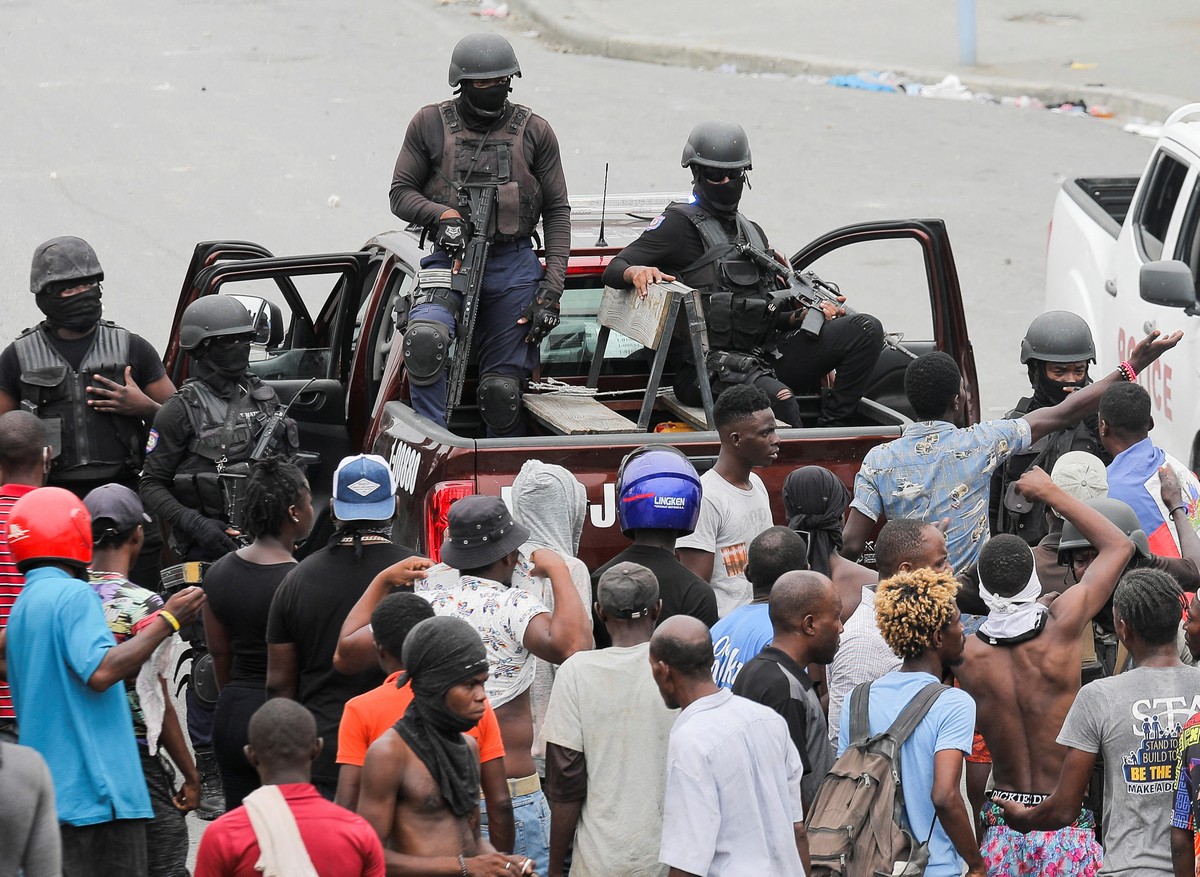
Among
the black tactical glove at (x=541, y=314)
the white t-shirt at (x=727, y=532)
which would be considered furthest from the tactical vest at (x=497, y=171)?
the white t-shirt at (x=727, y=532)

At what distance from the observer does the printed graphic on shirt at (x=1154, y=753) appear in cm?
470

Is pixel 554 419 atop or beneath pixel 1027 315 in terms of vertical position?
atop

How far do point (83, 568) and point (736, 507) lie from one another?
7.32 feet

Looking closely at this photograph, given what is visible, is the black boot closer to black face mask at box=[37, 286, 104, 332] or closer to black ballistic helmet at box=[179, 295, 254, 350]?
black ballistic helmet at box=[179, 295, 254, 350]

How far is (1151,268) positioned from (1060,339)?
58.1 inches

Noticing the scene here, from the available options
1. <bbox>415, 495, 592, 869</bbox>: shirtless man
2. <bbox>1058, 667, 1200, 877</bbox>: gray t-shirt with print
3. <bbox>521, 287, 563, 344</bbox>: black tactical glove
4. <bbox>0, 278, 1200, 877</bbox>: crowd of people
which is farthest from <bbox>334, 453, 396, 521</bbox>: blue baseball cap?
<bbox>1058, 667, 1200, 877</bbox>: gray t-shirt with print

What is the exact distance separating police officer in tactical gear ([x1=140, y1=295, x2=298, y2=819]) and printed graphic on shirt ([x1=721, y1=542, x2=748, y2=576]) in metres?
1.84

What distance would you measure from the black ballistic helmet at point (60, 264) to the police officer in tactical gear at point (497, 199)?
128 cm

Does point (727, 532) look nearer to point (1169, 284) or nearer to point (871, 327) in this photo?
point (871, 327)

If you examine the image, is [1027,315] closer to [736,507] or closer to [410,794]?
[736,507]

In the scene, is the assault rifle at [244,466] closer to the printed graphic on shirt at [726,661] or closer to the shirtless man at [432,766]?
the printed graphic on shirt at [726,661]

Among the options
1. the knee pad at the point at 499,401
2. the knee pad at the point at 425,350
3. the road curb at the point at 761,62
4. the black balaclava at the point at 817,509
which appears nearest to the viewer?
the black balaclava at the point at 817,509

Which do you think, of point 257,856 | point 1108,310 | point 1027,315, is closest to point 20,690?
point 257,856

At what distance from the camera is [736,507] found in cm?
615
